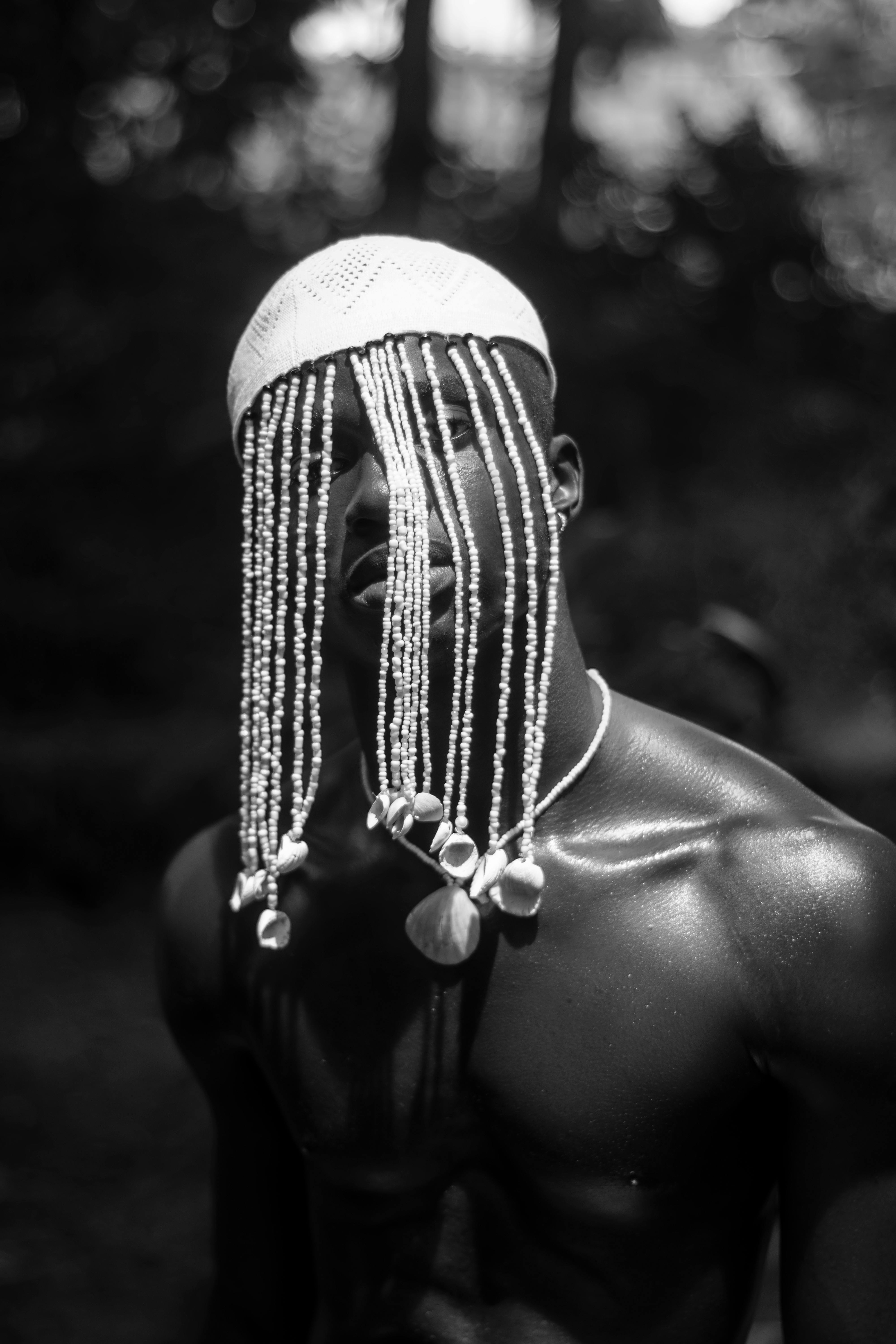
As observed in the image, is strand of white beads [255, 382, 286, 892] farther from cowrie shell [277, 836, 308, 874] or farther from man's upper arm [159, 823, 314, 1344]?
man's upper arm [159, 823, 314, 1344]

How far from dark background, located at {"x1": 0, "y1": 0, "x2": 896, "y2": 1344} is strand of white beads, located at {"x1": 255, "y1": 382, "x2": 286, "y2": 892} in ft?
7.97

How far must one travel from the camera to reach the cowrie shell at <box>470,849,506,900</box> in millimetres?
1338

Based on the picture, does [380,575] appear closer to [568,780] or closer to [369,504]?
[369,504]

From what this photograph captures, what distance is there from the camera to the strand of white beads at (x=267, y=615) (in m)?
1.41

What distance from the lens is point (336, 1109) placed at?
4.71 feet

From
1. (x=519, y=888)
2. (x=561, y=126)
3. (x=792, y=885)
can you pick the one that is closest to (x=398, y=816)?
(x=519, y=888)

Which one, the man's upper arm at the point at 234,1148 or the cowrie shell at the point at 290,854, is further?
the man's upper arm at the point at 234,1148

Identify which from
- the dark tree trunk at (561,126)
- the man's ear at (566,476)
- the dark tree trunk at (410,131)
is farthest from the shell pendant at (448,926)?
the dark tree trunk at (561,126)

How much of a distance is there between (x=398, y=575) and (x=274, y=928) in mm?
399

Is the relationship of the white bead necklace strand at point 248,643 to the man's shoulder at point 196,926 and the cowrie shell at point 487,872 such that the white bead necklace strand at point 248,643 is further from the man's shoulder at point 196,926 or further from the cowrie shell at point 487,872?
the cowrie shell at point 487,872

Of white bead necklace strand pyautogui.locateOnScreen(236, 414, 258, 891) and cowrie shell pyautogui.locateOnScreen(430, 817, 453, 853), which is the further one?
white bead necklace strand pyautogui.locateOnScreen(236, 414, 258, 891)

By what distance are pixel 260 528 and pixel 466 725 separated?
0.32 metres

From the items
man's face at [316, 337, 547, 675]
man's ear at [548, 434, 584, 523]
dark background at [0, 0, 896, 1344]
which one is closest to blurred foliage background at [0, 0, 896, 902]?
dark background at [0, 0, 896, 1344]

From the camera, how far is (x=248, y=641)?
1475 mm
